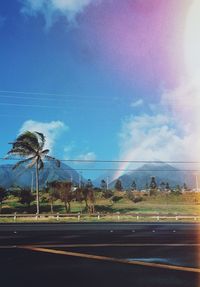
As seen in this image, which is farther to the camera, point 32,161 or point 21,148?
point 32,161

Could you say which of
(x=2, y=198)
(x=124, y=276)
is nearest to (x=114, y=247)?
(x=124, y=276)

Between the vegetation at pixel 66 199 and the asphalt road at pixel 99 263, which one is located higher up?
the vegetation at pixel 66 199

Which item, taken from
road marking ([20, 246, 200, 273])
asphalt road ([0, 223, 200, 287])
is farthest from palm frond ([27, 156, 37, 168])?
road marking ([20, 246, 200, 273])

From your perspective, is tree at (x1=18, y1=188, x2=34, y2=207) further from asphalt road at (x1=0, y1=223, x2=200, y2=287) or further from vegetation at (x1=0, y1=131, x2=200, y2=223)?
asphalt road at (x1=0, y1=223, x2=200, y2=287)

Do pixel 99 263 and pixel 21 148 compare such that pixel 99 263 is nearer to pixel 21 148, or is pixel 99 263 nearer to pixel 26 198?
pixel 21 148

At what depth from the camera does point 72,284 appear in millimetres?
10055

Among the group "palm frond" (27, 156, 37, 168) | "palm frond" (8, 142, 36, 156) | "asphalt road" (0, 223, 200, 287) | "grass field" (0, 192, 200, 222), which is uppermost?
"palm frond" (8, 142, 36, 156)

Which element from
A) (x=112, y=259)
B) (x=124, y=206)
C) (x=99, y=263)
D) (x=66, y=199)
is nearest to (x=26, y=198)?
(x=66, y=199)

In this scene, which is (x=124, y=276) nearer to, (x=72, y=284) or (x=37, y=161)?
(x=72, y=284)

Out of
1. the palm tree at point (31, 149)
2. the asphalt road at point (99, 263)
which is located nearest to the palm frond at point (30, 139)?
the palm tree at point (31, 149)

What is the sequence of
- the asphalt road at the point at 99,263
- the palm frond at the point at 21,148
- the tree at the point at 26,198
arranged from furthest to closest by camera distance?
the tree at the point at 26,198, the palm frond at the point at 21,148, the asphalt road at the point at 99,263

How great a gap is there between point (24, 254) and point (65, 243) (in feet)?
12.8

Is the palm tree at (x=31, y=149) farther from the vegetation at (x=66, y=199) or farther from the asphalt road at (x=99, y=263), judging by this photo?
the asphalt road at (x=99, y=263)

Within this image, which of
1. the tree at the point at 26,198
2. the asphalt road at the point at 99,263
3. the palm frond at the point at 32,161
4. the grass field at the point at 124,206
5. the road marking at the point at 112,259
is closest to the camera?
the asphalt road at the point at 99,263
